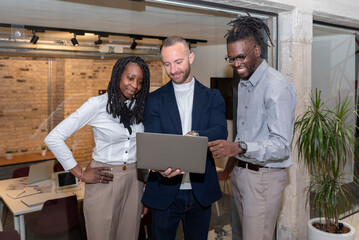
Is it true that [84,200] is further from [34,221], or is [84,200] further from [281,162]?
[281,162]

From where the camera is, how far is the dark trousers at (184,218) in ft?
6.90

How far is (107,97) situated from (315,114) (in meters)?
1.89

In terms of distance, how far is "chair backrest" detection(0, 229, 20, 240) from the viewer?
2143 millimetres

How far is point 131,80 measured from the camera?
7.14ft

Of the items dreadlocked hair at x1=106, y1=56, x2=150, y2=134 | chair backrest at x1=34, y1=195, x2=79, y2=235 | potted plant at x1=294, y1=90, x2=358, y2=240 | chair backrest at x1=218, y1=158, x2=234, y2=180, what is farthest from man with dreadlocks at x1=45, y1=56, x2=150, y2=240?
potted plant at x1=294, y1=90, x2=358, y2=240

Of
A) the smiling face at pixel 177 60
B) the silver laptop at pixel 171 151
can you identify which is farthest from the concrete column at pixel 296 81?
the silver laptop at pixel 171 151

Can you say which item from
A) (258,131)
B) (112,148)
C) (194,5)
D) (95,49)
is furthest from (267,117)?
(95,49)

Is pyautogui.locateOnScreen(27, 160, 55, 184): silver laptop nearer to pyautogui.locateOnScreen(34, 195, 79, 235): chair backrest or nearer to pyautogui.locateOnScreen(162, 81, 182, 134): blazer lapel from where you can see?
pyautogui.locateOnScreen(34, 195, 79, 235): chair backrest

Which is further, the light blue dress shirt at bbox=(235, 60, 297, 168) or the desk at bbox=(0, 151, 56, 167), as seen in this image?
the desk at bbox=(0, 151, 56, 167)

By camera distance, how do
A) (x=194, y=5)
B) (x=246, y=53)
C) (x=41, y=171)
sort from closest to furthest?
(x=246, y=53)
(x=41, y=171)
(x=194, y=5)

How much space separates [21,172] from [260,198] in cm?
158

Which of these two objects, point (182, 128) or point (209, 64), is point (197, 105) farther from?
point (209, 64)

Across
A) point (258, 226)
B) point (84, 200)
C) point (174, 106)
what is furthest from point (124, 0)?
point (258, 226)

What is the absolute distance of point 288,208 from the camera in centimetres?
344
